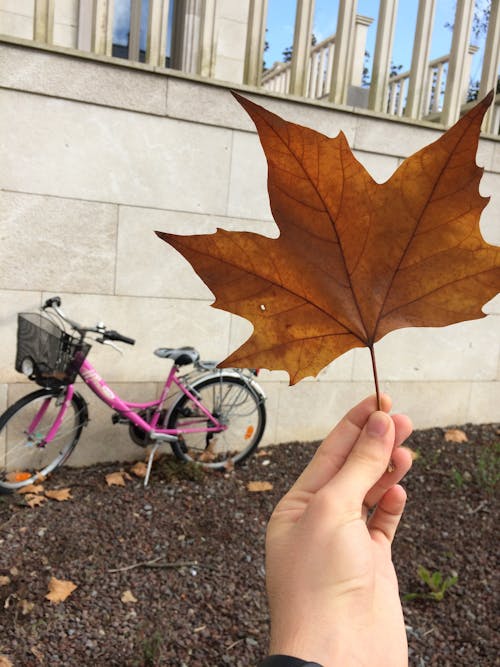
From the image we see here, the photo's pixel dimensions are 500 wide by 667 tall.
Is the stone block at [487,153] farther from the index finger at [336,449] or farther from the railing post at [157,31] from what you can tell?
the index finger at [336,449]

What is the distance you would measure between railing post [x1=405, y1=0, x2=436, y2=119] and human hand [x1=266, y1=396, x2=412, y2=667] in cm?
447

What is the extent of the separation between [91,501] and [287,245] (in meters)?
3.58

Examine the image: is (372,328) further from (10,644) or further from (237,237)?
(10,644)

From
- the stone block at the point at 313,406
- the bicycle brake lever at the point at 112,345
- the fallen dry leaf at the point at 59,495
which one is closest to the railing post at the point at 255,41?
the bicycle brake lever at the point at 112,345

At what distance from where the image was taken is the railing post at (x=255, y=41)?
14.9 feet

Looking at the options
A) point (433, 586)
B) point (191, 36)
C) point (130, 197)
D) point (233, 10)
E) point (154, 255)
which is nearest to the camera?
point (433, 586)

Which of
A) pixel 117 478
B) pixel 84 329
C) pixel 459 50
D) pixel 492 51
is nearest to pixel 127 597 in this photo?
pixel 117 478

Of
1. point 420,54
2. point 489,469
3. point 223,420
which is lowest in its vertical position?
point 489,469

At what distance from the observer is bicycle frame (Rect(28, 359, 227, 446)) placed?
165 inches

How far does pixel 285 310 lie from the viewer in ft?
3.57

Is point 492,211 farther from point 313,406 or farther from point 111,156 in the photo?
point 111,156

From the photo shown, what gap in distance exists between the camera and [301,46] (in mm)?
4695

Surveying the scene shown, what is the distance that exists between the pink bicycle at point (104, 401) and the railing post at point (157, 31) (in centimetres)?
193

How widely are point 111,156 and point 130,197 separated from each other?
12.3 inches
